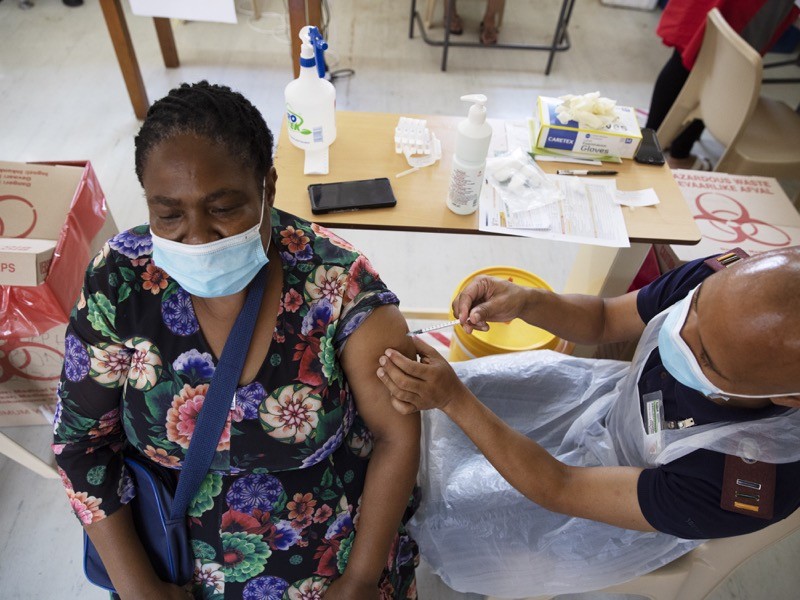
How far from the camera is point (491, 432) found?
1.01 m

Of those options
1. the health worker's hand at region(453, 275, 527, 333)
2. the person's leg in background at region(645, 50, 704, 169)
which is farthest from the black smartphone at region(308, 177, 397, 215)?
the person's leg in background at region(645, 50, 704, 169)

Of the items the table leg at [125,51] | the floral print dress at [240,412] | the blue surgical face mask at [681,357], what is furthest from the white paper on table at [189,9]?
the blue surgical face mask at [681,357]

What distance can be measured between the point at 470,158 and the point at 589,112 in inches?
17.8

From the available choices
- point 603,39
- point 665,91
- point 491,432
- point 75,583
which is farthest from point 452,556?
point 603,39

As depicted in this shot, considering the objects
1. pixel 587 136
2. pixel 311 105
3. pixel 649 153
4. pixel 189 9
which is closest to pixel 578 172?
pixel 587 136

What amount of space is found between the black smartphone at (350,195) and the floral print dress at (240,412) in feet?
1.15

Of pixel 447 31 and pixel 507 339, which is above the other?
pixel 507 339

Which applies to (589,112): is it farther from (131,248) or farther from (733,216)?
(131,248)

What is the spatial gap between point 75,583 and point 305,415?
106 centimetres

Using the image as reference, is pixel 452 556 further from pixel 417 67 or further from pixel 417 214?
pixel 417 67

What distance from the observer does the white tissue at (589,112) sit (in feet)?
4.86

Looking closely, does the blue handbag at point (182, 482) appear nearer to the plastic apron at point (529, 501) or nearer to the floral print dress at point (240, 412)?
the floral print dress at point (240, 412)

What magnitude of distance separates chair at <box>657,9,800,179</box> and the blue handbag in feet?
6.37

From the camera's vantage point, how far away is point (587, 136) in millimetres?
1505
